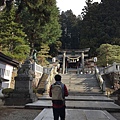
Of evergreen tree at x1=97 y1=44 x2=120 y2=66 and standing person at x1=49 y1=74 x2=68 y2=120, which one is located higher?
evergreen tree at x1=97 y1=44 x2=120 y2=66

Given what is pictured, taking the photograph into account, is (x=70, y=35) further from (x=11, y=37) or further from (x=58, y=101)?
(x=58, y=101)

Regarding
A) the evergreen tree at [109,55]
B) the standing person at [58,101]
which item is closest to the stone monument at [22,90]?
the standing person at [58,101]

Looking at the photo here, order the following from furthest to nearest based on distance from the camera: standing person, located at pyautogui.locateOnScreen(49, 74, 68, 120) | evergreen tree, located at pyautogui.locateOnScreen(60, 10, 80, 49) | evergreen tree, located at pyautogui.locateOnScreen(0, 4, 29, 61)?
1. evergreen tree, located at pyautogui.locateOnScreen(60, 10, 80, 49)
2. evergreen tree, located at pyautogui.locateOnScreen(0, 4, 29, 61)
3. standing person, located at pyautogui.locateOnScreen(49, 74, 68, 120)

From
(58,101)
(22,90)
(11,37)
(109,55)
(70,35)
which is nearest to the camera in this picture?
(58,101)

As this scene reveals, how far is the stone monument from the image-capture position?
1145cm

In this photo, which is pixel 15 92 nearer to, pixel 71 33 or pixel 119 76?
pixel 119 76

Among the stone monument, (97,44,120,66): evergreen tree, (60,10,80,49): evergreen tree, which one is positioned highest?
(60,10,80,49): evergreen tree

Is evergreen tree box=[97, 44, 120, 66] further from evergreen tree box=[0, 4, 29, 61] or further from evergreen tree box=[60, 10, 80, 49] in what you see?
evergreen tree box=[60, 10, 80, 49]

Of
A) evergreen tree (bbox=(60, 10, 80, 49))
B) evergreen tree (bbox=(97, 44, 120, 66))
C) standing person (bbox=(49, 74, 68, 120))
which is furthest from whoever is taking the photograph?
evergreen tree (bbox=(60, 10, 80, 49))

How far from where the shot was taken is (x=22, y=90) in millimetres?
11812

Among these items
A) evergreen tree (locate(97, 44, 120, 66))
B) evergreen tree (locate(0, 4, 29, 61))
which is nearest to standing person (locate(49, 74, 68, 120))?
evergreen tree (locate(0, 4, 29, 61))

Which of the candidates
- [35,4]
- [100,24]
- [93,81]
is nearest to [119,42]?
[100,24]

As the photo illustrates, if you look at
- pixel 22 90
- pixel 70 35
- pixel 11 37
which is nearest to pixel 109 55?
pixel 11 37

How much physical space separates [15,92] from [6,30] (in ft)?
52.3
